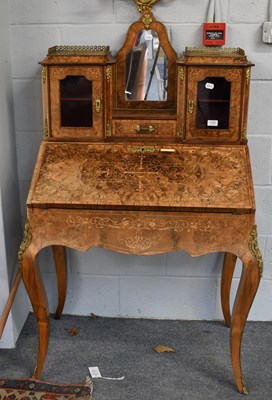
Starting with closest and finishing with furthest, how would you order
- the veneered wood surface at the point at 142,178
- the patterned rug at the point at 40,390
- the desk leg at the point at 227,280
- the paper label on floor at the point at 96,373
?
the veneered wood surface at the point at 142,178 → the patterned rug at the point at 40,390 → the paper label on floor at the point at 96,373 → the desk leg at the point at 227,280

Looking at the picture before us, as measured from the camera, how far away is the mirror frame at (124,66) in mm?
2461

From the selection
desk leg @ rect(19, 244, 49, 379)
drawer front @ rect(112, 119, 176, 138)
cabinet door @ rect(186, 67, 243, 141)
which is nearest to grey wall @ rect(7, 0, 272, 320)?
cabinet door @ rect(186, 67, 243, 141)

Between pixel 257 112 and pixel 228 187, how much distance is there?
0.60 meters

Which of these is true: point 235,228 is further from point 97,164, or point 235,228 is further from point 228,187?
point 97,164

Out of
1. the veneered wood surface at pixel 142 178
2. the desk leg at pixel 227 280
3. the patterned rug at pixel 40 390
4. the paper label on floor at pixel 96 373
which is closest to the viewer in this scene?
the veneered wood surface at pixel 142 178

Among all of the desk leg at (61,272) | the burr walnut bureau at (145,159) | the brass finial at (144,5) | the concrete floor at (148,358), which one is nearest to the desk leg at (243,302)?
the burr walnut bureau at (145,159)

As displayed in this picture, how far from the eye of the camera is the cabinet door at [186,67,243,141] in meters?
2.28

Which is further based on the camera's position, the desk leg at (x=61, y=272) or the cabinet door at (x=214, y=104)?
the desk leg at (x=61, y=272)

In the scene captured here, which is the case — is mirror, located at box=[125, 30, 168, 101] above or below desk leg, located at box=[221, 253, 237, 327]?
above

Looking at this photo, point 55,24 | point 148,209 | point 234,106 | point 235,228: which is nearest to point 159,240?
point 148,209

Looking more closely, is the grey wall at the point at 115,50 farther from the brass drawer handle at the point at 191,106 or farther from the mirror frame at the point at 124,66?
the brass drawer handle at the point at 191,106

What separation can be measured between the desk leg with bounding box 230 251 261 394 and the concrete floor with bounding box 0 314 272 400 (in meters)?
0.11

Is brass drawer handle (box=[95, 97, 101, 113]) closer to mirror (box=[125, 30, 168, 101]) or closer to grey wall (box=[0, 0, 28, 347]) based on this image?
mirror (box=[125, 30, 168, 101])

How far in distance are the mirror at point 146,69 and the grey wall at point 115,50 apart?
0.30 feet
